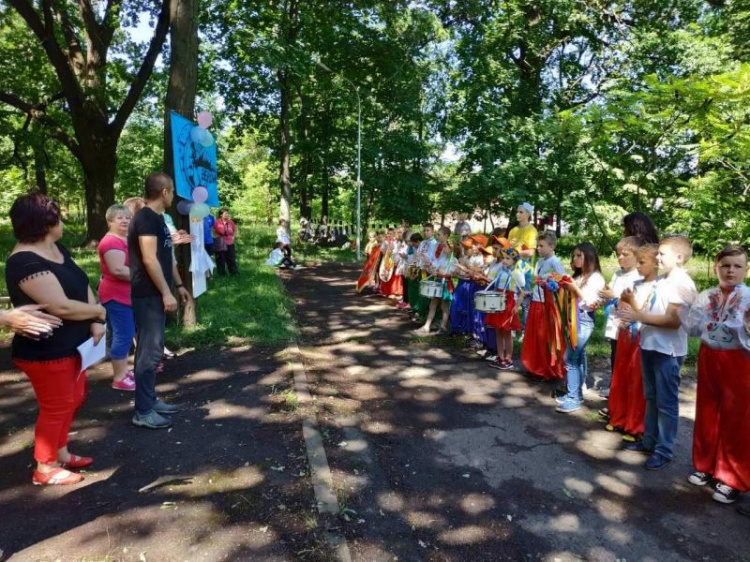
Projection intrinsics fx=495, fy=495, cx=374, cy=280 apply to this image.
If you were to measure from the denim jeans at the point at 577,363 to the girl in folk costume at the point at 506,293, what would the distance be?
1.19 meters

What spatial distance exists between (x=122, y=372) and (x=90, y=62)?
1475 cm

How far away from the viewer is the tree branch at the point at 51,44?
13.4m

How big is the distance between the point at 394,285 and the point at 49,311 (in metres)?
8.83

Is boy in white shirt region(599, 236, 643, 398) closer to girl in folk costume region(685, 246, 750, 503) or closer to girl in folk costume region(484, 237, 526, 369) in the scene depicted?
girl in folk costume region(685, 246, 750, 503)

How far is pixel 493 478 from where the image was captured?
3.83 meters

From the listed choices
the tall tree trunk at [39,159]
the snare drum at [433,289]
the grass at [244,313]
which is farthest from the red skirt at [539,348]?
the tall tree trunk at [39,159]

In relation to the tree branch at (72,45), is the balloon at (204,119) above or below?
below

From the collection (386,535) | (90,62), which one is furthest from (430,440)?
(90,62)

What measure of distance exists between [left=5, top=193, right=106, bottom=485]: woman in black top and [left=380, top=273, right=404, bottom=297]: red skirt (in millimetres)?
8280

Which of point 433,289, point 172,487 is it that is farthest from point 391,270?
point 172,487

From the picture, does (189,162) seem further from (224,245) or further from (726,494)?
(726,494)

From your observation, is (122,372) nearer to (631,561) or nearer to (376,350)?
(376,350)

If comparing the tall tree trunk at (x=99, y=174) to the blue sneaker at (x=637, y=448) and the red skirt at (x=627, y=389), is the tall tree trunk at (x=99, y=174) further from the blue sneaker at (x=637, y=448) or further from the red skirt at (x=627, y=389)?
the blue sneaker at (x=637, y=448)

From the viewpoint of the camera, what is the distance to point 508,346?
21.7 feet
